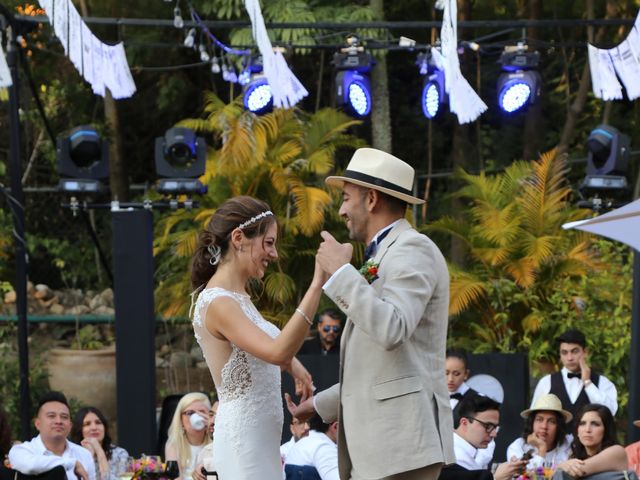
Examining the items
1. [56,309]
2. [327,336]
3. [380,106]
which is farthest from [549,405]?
[56,309]

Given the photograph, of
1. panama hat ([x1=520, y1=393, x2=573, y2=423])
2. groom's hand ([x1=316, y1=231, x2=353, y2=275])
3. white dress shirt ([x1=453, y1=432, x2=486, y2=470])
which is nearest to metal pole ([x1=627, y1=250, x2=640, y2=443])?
panama hat ([x1=520, y1=393, x2=573, y2=423])

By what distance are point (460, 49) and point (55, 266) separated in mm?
6516

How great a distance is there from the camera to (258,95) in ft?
33.9

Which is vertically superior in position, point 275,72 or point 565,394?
point 275,72

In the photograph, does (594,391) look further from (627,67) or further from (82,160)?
(82,160)

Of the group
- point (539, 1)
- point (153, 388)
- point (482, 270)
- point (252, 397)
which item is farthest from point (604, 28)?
point (252, 397)

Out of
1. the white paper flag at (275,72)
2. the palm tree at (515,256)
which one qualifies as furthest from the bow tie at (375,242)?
the palm tree at (515,256)

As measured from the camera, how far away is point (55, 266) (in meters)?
14.6

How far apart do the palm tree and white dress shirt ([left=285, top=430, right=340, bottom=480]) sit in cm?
508

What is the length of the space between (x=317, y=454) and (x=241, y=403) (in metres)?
2.01

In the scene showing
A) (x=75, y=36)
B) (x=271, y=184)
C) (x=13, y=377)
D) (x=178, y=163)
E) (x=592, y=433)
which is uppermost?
(x=75, y=36)

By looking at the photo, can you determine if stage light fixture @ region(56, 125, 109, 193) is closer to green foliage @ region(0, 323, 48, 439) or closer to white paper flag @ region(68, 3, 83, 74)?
white paper flag @ region(68, 3, 83, 74)

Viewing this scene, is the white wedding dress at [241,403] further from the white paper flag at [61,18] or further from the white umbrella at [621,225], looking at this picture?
the white paper flag at [61,18]

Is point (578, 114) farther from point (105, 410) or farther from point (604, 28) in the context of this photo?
point (105, 410)
